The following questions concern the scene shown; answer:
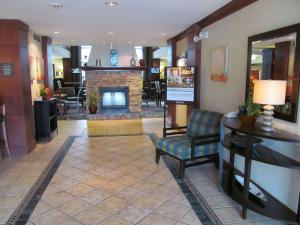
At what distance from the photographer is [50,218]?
2.52 meters

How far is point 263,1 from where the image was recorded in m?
2.85

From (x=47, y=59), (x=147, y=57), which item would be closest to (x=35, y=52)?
(x=47, y=59)

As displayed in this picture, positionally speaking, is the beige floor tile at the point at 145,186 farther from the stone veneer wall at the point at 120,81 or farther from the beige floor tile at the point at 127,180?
the stone veneer wall at the point at 120,81

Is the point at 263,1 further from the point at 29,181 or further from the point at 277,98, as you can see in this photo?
the point at 29,181

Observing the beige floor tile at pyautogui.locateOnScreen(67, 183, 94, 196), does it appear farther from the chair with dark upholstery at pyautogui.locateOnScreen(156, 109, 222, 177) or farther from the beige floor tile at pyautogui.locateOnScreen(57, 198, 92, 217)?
the chair with dark upholstery at pyautogui.locateOnScreen(156, 109, 222, 177)

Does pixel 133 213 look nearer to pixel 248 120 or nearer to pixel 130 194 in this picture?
pixel 130 194

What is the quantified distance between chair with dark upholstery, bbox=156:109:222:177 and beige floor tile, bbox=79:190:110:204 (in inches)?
43.4

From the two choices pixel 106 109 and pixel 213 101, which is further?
pixel 106 109

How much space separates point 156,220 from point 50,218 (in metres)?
1.05

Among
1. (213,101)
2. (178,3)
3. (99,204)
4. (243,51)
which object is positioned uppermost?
(178,3)

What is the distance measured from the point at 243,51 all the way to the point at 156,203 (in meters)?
2.21

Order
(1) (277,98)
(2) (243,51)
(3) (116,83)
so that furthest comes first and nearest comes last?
(3) (116,83) < (2) (243,51) < (1) (277,98)

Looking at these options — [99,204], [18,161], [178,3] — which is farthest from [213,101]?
[18,161]

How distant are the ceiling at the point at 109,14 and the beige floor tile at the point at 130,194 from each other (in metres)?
2.40
